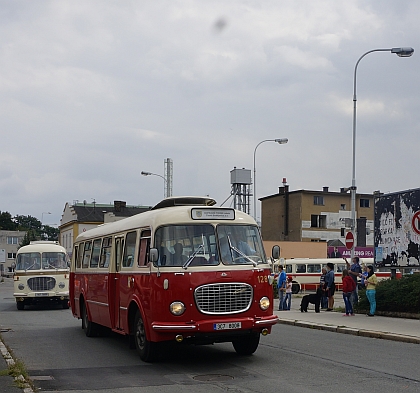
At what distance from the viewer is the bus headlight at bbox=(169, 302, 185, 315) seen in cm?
1095

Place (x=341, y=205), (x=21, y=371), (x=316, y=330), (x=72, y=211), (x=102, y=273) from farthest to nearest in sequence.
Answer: (x=72, y=211)
(x=341, y=205)
(x=316, y=330)
(x=102, y=273)
(x=21, y=371)

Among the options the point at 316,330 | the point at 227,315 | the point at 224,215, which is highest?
the point at 224,215

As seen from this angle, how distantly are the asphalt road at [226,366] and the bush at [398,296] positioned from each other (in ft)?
15.3

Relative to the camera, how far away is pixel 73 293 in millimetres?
18812

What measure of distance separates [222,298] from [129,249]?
2.67 m

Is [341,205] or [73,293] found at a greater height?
[341,205]

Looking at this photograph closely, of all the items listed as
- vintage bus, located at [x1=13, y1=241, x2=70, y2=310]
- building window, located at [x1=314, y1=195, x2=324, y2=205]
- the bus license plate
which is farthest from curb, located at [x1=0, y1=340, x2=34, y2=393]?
building window, located at [x1=314, y1=195, x2=324, y2=205]

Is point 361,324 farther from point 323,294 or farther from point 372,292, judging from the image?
point 323,294

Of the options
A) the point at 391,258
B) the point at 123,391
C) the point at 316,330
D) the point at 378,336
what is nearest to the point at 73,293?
the point at 316,330

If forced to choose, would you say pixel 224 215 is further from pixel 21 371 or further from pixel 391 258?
pixel 391 258

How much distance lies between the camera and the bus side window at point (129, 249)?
1274cm

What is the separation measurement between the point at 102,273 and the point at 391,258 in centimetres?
1333

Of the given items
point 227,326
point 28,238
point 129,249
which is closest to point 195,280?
point 227,326

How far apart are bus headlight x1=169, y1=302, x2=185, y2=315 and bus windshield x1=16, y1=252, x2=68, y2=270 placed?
18234 millimetres
